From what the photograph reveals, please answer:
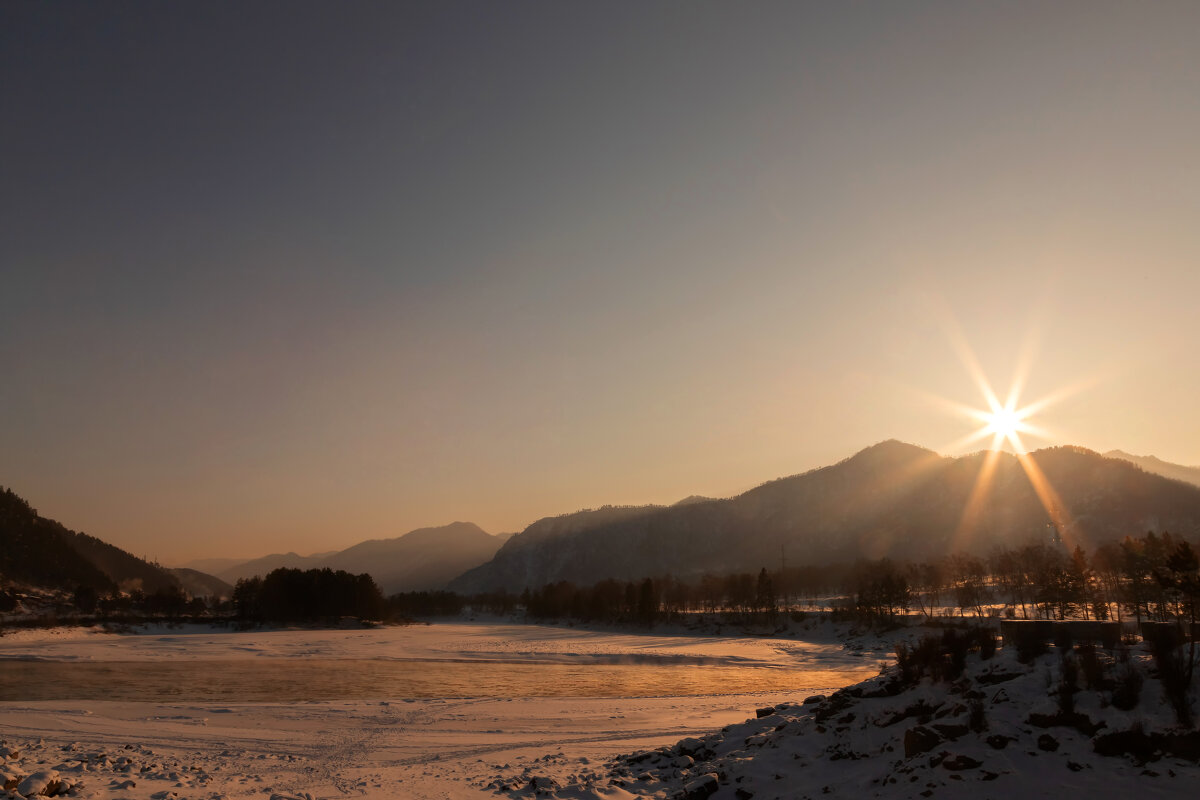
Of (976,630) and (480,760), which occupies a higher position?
Answer: (976,630)

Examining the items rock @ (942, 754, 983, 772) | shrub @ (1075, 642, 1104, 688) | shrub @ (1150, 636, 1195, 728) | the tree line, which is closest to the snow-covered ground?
rock @ (942, 754, 983, 772)

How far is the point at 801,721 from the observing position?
77.6ft

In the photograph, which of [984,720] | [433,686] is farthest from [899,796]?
[433,686]

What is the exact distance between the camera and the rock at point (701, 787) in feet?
63.0

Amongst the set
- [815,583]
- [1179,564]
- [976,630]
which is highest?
→ [1179,564]

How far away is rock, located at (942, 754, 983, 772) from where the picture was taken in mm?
16109

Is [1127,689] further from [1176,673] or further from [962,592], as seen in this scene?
[962,592]

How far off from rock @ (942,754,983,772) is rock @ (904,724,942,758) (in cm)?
112

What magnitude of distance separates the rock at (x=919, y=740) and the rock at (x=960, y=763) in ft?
3.66

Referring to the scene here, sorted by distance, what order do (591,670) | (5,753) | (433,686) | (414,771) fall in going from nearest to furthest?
1. (5,753)
2. (414,771)
3. (433,686)
4. (591,670)

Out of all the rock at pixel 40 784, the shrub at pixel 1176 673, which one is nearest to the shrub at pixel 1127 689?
the shrub at pixel 1176 673

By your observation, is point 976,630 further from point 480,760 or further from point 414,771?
point 414,771

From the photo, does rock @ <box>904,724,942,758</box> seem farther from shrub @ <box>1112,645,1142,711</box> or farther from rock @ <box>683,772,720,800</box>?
rock @ <box>683,772,720,800</box>

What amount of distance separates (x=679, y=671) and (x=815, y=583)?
144m
